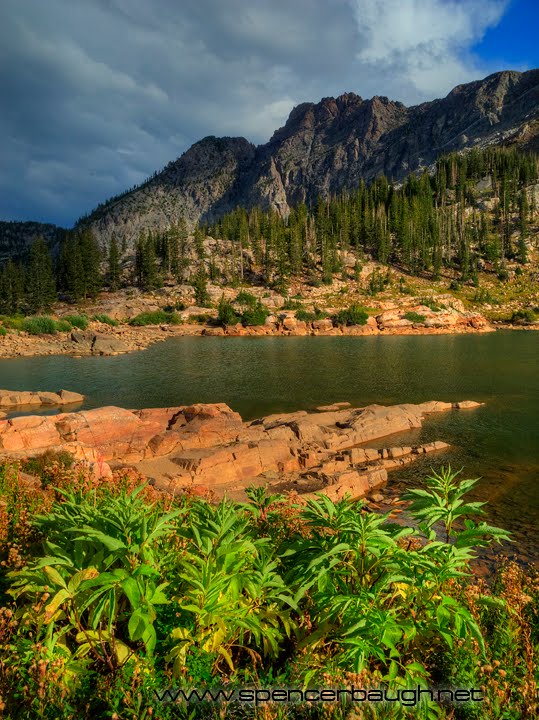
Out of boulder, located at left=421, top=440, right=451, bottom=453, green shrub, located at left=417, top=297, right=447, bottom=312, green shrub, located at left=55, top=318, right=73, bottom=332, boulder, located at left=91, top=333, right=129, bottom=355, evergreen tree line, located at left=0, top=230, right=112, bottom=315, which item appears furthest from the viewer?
evergreen tree line, located at left=0, top=230, right=112, bottom=315

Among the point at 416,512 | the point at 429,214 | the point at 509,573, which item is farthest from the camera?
the point at 429,214

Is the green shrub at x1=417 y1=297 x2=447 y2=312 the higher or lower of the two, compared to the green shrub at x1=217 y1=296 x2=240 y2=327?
higher

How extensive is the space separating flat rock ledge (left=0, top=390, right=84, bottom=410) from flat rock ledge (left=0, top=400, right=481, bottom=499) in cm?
1271

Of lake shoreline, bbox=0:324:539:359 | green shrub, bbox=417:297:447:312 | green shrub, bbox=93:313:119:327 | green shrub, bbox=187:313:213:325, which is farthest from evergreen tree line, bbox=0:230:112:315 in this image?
green shrub, bbox=417:297:447:312

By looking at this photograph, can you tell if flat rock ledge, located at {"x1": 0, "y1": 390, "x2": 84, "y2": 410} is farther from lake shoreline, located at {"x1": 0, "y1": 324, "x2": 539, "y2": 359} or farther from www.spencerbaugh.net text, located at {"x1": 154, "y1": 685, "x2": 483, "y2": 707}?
www.spencerbaugh.net text, located at {"x1": 154, "y1": 685, "x2": 483, "y2": 707}

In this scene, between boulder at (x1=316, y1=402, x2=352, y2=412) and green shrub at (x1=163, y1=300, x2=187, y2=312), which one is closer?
boulder at (x1=316, y1=402, x2=352, y2=412)

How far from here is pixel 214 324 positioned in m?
94.2

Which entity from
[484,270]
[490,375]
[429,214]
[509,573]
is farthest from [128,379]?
[429,214]

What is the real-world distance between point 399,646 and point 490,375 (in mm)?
44377

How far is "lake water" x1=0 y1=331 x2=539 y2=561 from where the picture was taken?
20.3m

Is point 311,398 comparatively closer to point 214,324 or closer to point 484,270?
point 214,324

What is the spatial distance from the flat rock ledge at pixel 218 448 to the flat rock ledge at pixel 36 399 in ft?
41.7

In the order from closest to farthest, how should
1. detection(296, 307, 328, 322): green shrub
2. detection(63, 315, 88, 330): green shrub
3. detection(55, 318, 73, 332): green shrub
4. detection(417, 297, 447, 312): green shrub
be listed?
detection(55, 318, 73, 332): green shrub
detection(63, 315, 88, 330): green shrub
detection(296, 307, 328, 322): green shrub
detection(417, 297, 447, 312): green shrub

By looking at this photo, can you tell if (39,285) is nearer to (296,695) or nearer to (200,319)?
(200,319)
